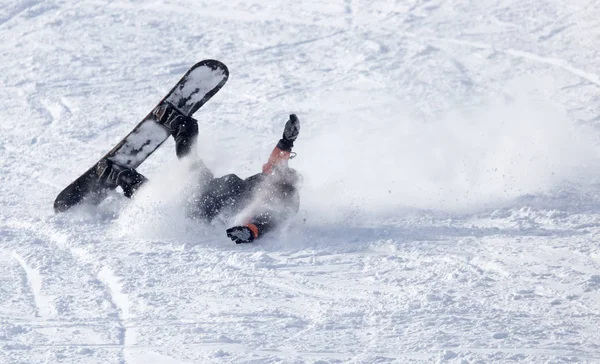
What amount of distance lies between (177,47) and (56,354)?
11.9 m

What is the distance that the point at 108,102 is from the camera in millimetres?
14859

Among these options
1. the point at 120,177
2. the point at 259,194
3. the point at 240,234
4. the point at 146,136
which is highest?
the point at 146,136

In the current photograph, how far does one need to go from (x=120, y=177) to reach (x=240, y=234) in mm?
1871

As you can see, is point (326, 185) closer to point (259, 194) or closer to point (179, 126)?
point (259, 194)

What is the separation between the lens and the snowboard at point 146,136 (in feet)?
31.0

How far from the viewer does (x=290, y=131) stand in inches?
344

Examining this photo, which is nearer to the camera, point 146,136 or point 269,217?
point 269,217

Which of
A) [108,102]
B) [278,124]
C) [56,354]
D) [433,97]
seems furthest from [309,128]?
[56,354]

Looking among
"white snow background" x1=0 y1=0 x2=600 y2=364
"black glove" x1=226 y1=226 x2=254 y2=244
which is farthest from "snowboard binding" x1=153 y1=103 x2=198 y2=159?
"black glove" x1=226 y1=226 x2=254 y2=244

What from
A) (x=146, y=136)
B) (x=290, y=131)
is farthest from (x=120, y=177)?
(x=290, y=131)

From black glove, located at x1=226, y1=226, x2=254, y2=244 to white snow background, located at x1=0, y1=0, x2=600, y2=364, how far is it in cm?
12

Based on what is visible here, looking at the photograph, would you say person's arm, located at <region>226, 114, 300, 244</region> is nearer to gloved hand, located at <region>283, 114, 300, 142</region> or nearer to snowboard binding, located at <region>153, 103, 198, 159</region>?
gloved hand, located at <region>283, 114, 300, 142</region>

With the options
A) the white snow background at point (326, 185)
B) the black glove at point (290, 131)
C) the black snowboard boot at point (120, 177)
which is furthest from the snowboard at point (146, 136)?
the black glove at point (290, 131)

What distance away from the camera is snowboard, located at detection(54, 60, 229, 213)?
9.45 meters
